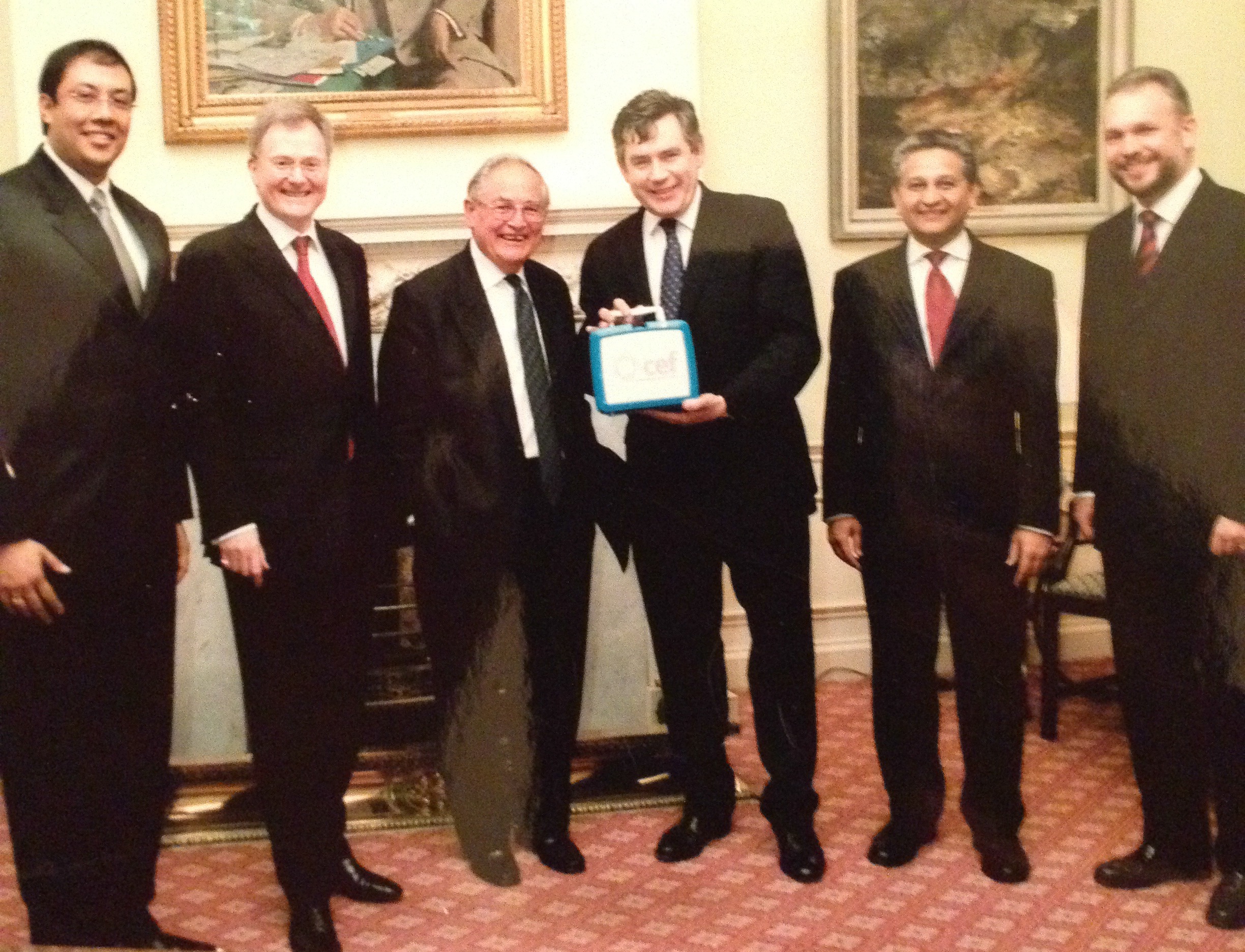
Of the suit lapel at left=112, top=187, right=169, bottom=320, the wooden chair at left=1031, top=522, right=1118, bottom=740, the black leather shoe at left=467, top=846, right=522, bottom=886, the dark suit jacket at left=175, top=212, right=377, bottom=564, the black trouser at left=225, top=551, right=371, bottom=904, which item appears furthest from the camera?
the black leather shoe at left=467, top=846, right=522, bottom=886

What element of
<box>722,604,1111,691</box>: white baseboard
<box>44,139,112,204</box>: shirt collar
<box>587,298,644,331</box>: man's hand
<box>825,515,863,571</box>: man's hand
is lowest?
<box>722,604,1111,691</box>: white baseboard

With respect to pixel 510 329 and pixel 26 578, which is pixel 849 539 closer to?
pixel 510 329

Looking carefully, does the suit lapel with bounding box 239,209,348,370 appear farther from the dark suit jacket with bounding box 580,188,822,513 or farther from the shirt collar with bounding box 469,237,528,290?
the dark suit jacket with bounding box 580,188,822,513

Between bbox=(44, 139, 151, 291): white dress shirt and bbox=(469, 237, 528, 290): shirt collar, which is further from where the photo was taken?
bbox=(469, 237, 528, 290): shirt collar

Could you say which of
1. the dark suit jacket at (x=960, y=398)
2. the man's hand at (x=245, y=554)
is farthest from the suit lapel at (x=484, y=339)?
the dark suit jacket at (x=960, y=398)

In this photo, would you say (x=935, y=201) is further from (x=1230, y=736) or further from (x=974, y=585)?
(x=1230, y=736)

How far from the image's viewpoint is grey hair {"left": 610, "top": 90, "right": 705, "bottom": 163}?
Answer: 211 cm

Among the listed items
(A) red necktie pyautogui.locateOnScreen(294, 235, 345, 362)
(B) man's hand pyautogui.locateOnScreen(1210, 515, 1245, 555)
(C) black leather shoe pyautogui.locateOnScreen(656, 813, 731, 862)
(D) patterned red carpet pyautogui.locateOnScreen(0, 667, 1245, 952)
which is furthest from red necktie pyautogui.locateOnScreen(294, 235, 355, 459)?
(B) man's hand pyautogui.locateOnScreen(1210, 515, 1245, 555)

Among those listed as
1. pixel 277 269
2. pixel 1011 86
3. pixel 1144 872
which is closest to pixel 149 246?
pixel 277 269

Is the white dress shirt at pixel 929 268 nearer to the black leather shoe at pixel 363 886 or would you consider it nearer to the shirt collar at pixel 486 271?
the shirt collar at pixel 486 271

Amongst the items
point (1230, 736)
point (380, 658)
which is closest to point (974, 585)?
point (1230, 736)

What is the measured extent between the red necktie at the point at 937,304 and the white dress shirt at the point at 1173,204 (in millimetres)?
328

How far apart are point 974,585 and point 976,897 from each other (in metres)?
0.52

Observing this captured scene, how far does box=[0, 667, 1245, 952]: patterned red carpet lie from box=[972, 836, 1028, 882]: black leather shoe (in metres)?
0.02
